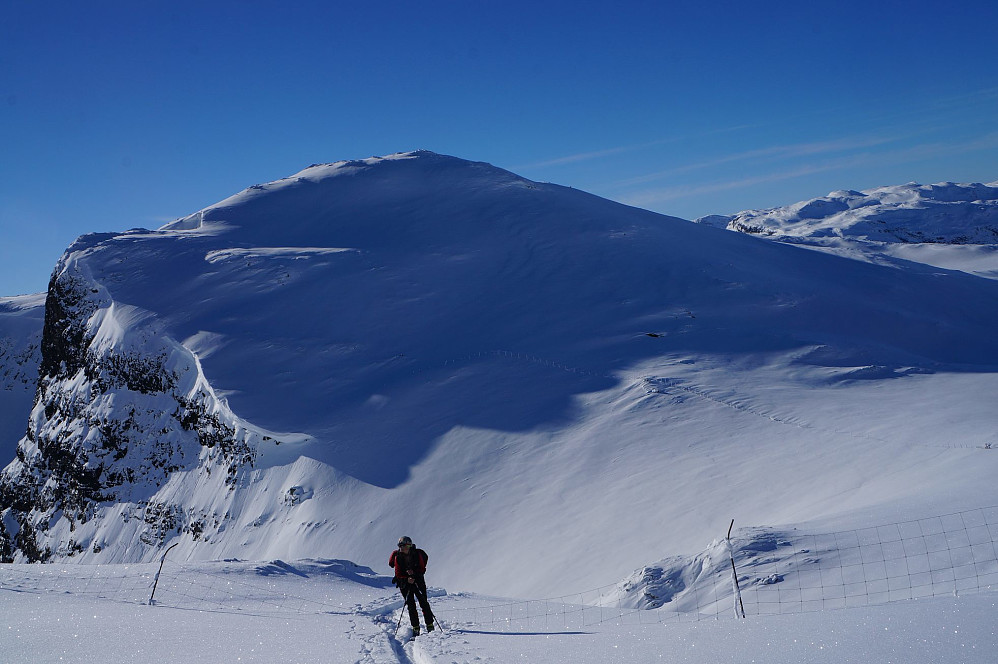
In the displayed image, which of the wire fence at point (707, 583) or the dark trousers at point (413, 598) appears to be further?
the wire fence at point (707, 583)

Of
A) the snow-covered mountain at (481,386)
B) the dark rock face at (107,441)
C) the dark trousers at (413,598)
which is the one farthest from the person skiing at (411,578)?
the dark rock face at (107,441)

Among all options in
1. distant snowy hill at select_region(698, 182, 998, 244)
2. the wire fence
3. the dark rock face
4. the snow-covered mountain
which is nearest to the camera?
the wire fence

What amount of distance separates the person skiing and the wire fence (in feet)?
2.36

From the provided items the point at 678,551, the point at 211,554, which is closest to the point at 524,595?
the point at 678,551

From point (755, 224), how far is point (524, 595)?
20157cm

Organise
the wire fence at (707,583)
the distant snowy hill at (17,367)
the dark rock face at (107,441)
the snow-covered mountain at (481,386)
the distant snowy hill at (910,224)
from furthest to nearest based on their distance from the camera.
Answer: the distant snowy hill at (910,224) → the distant snowy hill at (17,367) → the dark rock face at (107,441) → the snow-covered mountain at (481,386) → the wire fence at (707,583)

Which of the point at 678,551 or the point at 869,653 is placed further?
the point at 678,551

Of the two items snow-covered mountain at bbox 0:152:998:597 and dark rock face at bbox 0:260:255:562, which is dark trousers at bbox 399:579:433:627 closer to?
snow-covered mountain at bbox 0:152:998:597

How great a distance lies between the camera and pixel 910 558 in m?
9.96

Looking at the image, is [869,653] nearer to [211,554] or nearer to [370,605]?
[370,605]

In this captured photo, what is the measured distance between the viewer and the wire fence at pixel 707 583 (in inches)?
377

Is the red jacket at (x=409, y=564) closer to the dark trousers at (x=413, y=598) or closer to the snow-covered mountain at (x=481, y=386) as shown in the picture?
the dark trousers at (x=413, y=598)

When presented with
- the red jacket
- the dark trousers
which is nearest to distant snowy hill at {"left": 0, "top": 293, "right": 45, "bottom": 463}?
the red jacket

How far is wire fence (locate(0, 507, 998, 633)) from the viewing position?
9.57 m
